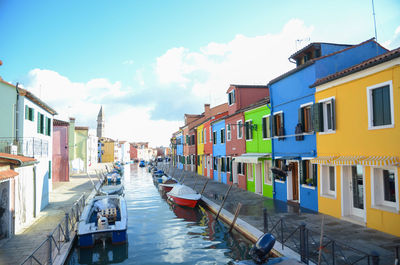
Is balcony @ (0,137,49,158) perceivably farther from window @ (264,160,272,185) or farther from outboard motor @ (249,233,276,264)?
window @ (264,160,272,185)

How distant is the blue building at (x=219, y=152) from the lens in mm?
26000

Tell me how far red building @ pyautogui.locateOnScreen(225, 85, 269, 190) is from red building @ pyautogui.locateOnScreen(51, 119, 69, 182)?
760 inches

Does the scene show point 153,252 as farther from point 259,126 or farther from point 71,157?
point 71,157

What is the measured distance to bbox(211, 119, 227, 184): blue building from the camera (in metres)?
26.0

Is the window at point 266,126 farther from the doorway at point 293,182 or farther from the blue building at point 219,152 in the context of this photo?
the blue building at point 219,152

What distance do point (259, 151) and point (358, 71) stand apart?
939 cm

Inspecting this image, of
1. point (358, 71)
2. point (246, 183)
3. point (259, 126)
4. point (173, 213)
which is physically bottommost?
point (173, 213)

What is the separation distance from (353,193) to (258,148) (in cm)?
809

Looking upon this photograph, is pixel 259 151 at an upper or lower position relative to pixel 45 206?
upper

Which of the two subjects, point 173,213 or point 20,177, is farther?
point 173,213

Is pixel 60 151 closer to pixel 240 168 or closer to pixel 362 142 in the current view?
pixel 240 168

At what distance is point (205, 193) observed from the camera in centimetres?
2095

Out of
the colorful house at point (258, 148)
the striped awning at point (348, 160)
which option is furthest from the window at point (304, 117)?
the colorful house at point (258, 148)

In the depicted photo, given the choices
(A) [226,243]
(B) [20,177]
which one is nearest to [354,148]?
(A) [226,243]
